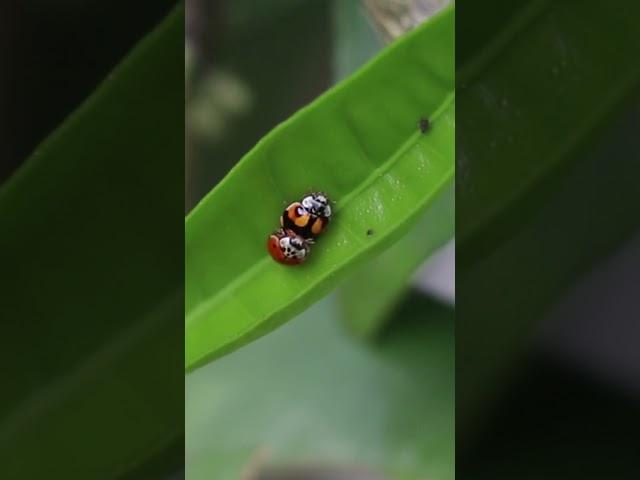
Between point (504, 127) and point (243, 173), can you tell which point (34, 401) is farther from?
point (504, 127)

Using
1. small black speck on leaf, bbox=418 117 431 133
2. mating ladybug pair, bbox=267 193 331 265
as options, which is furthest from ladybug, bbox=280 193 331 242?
small black speck on leaf, bbox=418 117 431 133

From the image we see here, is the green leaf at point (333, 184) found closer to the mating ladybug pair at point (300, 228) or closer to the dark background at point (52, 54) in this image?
the mating ladybug pair at point (300, 228)

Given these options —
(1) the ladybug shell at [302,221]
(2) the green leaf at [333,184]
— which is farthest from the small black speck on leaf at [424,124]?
(1) the ladybug shell at [302,221]

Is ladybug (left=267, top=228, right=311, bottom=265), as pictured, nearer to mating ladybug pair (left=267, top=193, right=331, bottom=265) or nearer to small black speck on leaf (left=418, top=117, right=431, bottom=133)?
mating ladybug pair (left=267, top=193, right=331, bottom=265)

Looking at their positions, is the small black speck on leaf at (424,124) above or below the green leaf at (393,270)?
above

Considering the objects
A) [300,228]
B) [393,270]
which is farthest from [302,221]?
[393,270]

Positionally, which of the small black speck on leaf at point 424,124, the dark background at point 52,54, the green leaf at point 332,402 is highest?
the dark background at point 52,54

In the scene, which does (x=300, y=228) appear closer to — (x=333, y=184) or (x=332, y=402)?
(x=333, y=184)

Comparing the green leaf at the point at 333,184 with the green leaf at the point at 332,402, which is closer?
the green leaf at the point at 333,184
